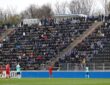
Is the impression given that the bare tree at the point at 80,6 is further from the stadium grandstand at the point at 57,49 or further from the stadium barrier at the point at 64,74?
the stadium barrier at the point at 64,74

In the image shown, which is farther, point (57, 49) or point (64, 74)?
point (57, 49)

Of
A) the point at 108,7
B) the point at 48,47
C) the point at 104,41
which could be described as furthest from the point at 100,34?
the point at 108,7

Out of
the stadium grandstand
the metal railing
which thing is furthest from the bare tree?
the metal railing

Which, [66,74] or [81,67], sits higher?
[81,67]

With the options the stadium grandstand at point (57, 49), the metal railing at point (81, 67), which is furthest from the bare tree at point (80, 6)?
the metal railing at point (81, 67)

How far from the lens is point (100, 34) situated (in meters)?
62.0

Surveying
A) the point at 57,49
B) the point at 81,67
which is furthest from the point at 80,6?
the point at 81,67

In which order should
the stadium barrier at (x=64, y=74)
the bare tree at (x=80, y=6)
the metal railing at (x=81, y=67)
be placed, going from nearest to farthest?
1. the stadium barrier at (x=64, y=74)
2. the metal railing at (x=81, y=67)
3. the bare tree at (x=80, y=6)

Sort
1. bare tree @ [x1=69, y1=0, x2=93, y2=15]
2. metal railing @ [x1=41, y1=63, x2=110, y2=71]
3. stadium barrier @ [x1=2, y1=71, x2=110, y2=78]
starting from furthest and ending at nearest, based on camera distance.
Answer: bare tree @ [x1=69, y1=0, x2=93, y2=15]
metal railing @ [x1=41, y1=63, x2=110, y2=71]
stadium barrier @ [x1=2, y1=71, x2=110, y2=78]

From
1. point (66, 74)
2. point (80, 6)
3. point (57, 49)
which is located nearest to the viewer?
point (66, 74)

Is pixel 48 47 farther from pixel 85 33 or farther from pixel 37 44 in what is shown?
pixel 85 33

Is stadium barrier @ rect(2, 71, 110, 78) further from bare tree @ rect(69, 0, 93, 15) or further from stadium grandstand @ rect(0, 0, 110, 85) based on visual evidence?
bare tree @ rect(69, 0, 93, 15)

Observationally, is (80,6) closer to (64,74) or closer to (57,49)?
(57,49)

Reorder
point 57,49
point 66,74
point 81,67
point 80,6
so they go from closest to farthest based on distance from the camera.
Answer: point 66,74 → point 81,67 → point 57,49 → point 80,6
